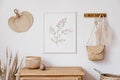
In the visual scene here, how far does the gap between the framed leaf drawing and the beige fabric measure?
26 cm

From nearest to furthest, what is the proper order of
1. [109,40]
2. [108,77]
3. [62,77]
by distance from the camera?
[62,77], [108,77], [109,40]

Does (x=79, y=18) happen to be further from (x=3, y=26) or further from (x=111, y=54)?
→ (x=3, y=26)

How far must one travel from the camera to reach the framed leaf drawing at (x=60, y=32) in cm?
302

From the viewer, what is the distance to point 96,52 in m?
Answer: 2.86

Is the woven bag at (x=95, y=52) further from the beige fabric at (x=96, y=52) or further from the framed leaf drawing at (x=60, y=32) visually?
the framed leaf drawing at (x=60, y=32)

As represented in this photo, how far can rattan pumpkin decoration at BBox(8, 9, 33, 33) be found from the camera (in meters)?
3.04

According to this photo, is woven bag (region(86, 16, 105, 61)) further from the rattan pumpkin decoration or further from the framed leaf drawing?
the rattan pumpkin decoration

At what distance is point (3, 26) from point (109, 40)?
66.7 inches

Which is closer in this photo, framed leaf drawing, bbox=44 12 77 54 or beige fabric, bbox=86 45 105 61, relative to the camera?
beige fabric, bbox=86 45 105 61

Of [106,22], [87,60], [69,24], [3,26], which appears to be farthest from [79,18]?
[3,26]

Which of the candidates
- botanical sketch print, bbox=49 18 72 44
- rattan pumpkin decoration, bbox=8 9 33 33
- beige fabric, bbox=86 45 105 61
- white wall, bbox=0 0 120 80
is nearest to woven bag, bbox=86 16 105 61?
beige fabric, bbox=86 45 105 61

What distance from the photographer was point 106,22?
3037mm

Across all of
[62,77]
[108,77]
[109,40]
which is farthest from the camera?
[109,40]

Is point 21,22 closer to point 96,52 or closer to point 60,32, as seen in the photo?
point 60,32
